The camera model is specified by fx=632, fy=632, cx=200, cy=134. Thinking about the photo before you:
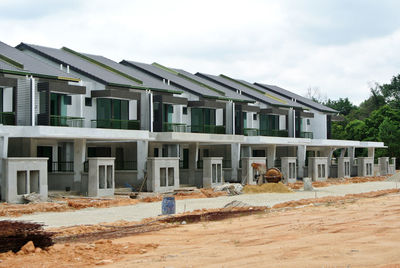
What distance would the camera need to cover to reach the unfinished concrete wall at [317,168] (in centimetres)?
4797

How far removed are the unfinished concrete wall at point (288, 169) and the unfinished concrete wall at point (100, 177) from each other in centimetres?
1643

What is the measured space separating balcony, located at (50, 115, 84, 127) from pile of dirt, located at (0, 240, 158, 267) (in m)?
18.2

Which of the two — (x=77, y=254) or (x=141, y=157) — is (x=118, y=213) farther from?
(x=141, y=157)

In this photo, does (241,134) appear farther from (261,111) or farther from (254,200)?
(254,200)

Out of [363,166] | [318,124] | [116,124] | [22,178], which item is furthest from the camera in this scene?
[318,124]

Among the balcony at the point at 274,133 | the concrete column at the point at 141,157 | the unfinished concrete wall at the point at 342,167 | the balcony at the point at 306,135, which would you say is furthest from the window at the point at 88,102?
the unfinished concrete wall at the point at 342,167

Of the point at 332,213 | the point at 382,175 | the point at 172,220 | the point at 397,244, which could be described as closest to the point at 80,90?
the point at 172,220

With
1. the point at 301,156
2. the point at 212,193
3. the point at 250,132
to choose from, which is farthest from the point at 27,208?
the point at 301,156

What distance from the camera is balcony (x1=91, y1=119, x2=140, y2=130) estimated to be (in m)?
35.7

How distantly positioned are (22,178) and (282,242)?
1689cm

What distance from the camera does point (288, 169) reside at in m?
44.7

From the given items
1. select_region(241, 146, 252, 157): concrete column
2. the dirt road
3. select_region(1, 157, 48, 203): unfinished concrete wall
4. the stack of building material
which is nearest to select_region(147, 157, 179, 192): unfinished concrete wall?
select_region(1, 157, 48, 203): unfinished concrete wall

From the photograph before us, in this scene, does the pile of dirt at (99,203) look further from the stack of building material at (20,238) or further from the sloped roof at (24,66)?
the stack of building material at (20,238)

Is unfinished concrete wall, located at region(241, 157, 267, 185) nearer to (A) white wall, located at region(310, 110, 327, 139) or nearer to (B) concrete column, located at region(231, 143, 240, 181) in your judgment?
(B) concrete column, located at region(231, 143, 240, 181)
